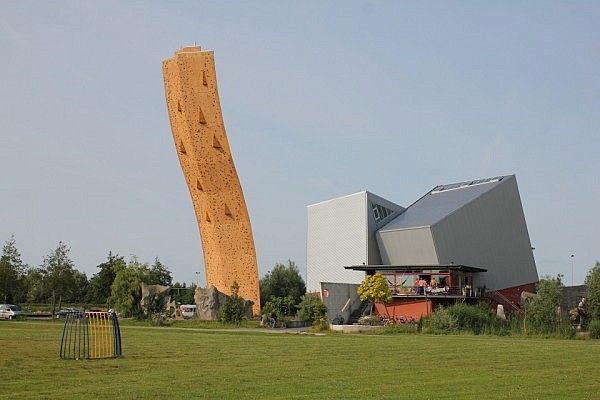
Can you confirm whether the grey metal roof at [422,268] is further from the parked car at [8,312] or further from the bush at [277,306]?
the parked car at [8,312]

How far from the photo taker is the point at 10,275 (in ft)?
208

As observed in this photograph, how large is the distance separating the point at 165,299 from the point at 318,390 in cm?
4186

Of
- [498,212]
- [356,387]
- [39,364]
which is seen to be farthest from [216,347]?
[498,212]

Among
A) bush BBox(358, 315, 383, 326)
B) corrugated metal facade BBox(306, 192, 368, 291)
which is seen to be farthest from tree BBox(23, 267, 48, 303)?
bush BBox(358, 315, 383, 326)

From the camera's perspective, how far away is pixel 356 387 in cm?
1282

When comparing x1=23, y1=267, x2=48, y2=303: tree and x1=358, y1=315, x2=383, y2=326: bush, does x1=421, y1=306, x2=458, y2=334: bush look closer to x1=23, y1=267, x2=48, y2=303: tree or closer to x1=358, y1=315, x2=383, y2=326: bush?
x1=358, y1=315, x2=383, y2=326: bush

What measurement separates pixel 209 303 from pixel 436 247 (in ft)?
52.0

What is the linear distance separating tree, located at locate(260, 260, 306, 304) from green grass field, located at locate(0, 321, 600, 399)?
6048 centimetres

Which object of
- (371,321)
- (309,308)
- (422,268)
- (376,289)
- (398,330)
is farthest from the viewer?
(422,268)

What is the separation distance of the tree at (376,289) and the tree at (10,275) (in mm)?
31185

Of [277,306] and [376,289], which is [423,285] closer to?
[376,289]

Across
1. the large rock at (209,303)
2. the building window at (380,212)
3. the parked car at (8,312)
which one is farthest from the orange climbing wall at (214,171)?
the parked car at (8,312)

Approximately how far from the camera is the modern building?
49.8 metres

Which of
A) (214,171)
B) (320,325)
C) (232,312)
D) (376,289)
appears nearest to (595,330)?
(320,325)
